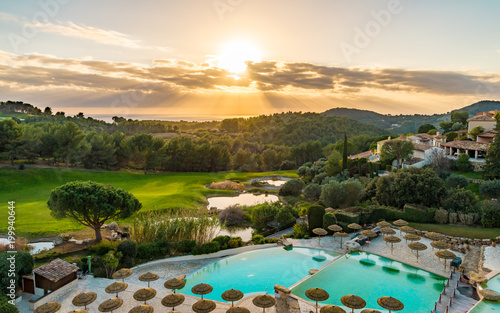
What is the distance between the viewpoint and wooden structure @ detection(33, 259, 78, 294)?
15.5 metres

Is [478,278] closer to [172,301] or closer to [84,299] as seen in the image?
[172,301]

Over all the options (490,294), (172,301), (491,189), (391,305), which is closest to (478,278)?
(490,294)

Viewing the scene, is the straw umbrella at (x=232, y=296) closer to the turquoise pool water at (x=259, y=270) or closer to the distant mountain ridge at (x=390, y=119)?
the turquoise pool water at (x=259, y=270)

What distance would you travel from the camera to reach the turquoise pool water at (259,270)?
17609 mm

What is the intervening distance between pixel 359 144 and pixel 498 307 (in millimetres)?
64242

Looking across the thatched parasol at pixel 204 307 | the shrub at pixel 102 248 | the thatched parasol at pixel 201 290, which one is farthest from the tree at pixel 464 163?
the shrub at pixel 102 248

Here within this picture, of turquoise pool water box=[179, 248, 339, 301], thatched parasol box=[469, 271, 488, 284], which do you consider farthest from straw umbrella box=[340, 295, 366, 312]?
thatched parasol box=[469, 271, 488, 284]

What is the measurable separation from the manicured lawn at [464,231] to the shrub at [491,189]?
722 cm

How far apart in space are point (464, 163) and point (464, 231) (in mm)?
17339

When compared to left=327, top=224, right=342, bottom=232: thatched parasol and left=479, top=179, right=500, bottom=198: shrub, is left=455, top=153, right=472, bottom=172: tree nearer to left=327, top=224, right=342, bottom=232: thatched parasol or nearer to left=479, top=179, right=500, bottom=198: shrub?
left=479, top=179, right=500, bottom=198: shrub

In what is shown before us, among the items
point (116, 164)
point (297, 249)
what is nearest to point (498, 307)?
point (297, 249)

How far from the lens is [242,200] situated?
42031 mm

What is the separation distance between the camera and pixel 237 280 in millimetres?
18250

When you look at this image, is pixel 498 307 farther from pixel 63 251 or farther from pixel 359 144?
pixel 359 144
